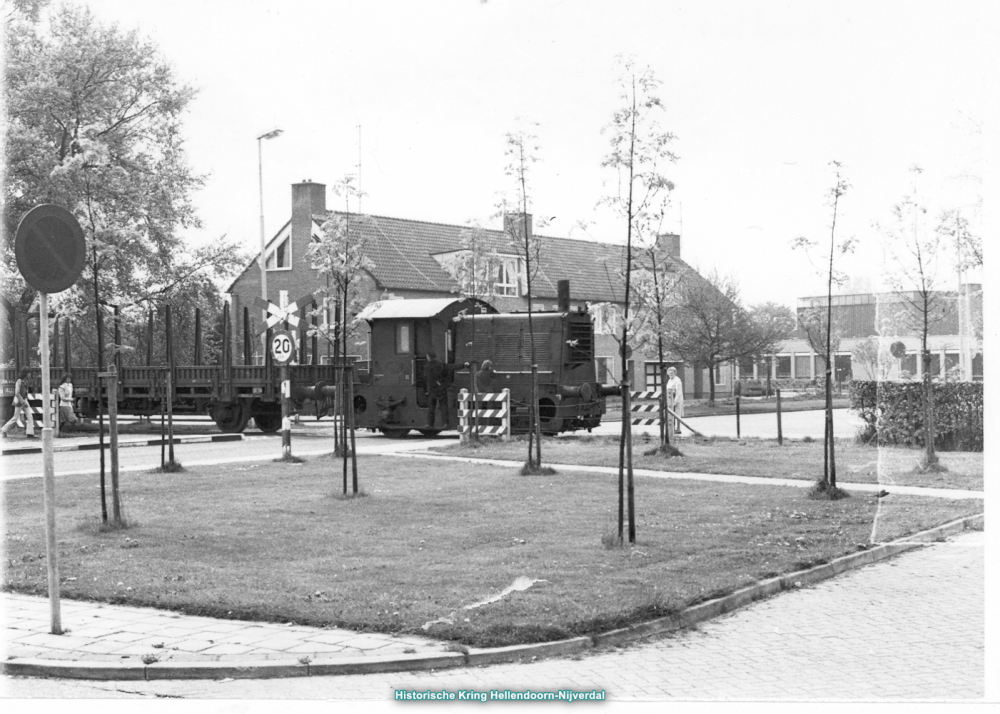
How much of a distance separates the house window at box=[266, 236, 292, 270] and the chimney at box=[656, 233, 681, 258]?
522 inches

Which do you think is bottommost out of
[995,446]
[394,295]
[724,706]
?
[724,706]

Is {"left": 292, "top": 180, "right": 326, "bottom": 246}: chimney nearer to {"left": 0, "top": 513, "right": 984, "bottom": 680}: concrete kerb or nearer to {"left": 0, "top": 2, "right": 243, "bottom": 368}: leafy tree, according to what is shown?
{"left": 0, "top": 2, "right": 243, "bottom": 368}: leafy tree

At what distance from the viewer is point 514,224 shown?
54.3 feet

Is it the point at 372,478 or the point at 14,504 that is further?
the point at 372,478

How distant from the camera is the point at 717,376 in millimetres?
48375

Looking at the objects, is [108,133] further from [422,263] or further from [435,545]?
[422,263]

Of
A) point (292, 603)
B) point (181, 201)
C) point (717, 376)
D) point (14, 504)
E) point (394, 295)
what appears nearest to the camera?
point (292, 603)

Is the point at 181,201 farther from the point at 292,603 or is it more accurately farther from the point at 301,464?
the point at 292,603

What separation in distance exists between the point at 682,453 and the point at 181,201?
32.6ft

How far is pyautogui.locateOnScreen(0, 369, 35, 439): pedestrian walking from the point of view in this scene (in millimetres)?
24969

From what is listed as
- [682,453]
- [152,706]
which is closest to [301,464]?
[682,453]

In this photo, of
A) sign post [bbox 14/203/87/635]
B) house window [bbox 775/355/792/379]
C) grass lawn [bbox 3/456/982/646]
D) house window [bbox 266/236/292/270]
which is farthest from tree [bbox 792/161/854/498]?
house window [bbox 775/355/792/379]

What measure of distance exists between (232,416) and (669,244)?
1522cm

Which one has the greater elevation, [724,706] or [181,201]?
[181,201]
